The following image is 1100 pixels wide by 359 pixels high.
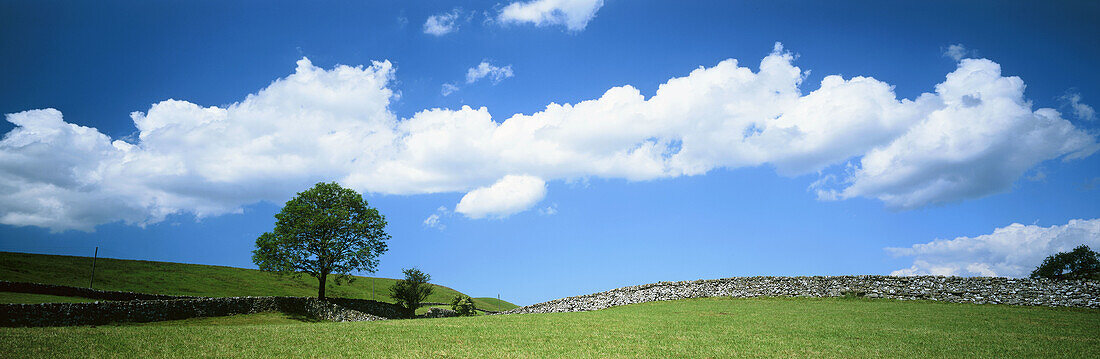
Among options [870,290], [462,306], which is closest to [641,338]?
[870,290]

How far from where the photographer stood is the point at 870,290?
34.7 meters

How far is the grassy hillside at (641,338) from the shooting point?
14852 mm

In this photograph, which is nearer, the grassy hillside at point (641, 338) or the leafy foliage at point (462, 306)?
the grassy hillside at point (641, 338)

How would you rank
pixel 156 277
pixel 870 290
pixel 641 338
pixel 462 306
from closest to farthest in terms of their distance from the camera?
pixel 641 338, pixel 870 290, pixel 462 306, pixel 156 277

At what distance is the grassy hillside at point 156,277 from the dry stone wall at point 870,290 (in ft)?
105

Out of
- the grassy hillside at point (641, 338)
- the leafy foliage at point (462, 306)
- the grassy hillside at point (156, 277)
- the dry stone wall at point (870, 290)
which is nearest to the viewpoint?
the grassy hillside at point (641, 338)

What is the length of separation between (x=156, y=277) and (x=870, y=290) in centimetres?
7988

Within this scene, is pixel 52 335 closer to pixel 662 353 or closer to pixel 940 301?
pixel 662 353

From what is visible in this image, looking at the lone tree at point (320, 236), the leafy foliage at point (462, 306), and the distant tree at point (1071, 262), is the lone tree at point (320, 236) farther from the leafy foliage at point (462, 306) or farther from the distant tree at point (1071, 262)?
the distant tree at point (1071, 262)

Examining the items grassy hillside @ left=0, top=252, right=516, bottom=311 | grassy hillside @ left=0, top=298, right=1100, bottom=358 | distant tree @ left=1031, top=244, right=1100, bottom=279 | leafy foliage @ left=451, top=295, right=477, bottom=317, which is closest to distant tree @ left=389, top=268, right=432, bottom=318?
leafy foliage @ left=451, top=295, right=477, bottom=317

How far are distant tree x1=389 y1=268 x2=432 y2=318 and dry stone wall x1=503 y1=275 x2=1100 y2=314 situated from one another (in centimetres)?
1336

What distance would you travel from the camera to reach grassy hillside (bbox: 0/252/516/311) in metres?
54.3

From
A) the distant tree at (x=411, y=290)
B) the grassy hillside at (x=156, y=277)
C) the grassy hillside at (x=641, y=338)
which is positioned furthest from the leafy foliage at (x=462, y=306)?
the grassy hillside at (x=641, y=338)

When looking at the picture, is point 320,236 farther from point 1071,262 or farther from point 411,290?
point 1071,262
